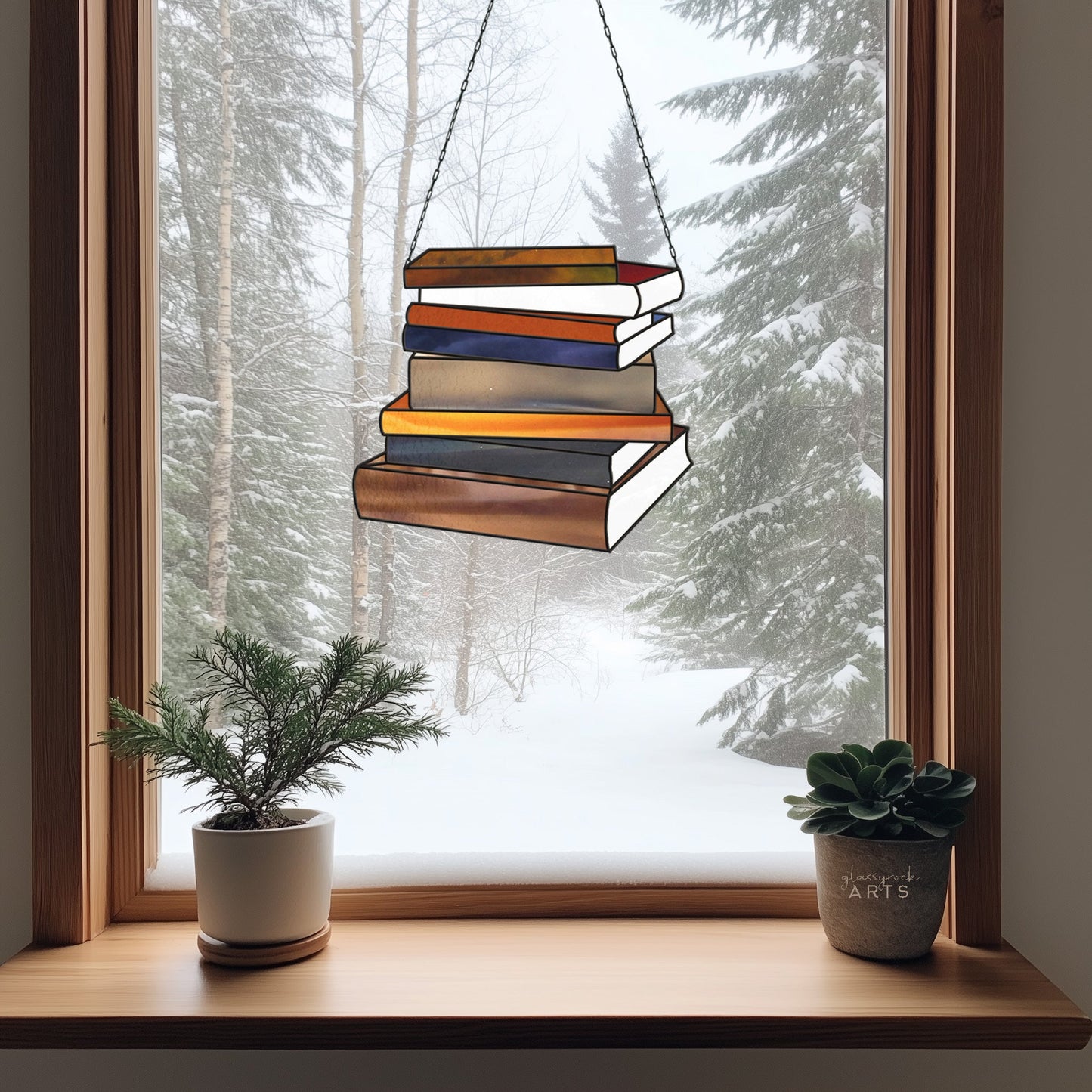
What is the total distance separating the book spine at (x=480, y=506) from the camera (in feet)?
3.18

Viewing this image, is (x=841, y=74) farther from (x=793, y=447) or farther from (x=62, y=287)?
(x=62, y=287)

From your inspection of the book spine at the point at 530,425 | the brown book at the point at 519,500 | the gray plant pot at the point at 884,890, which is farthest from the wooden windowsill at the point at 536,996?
the book spine at the point at 530,425

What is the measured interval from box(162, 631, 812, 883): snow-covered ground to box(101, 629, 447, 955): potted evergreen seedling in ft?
0.28

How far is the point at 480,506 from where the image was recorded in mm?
982

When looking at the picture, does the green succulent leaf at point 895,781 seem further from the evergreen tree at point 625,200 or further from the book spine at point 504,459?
the evergreen tree at point 625,200

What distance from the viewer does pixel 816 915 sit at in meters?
1.00

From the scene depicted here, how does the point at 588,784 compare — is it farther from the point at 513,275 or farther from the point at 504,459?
the point at 513,275

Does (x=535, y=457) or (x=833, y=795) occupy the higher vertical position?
(x=535, y=457)

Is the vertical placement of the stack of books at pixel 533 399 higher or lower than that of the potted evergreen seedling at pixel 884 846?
higher

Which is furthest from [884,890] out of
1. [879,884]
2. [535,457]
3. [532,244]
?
[532,244]

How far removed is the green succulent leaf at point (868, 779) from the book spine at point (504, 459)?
381 mm

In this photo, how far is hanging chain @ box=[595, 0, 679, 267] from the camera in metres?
1.01

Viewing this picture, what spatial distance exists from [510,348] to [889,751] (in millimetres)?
566

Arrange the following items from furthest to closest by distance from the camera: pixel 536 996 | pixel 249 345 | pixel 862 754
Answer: pixel 249 345 < pixel 862 754 < pixel 536 996
